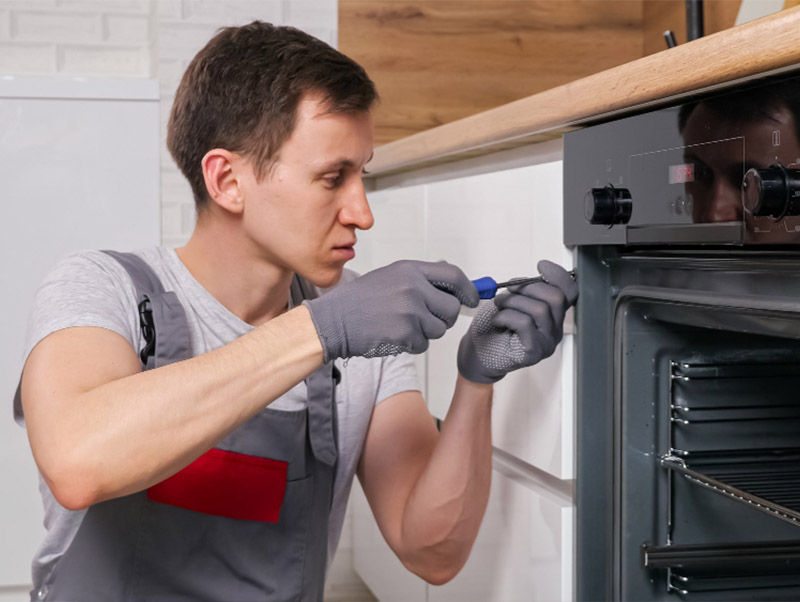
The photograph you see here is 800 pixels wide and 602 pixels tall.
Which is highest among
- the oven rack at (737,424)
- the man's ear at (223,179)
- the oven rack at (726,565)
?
the man's ear at (223,179)

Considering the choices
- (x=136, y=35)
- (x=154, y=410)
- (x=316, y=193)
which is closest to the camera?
(x=154, y=410)

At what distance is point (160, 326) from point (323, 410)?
261mm

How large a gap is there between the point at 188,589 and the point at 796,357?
82 centimetres

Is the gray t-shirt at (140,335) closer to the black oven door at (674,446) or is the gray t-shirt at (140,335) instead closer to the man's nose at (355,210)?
the man's nose at (355,210)

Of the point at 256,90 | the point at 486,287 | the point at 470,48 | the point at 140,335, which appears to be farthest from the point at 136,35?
the point at 486,287

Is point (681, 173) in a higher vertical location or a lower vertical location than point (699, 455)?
higher

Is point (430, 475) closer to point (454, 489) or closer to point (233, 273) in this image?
point (454, 489)

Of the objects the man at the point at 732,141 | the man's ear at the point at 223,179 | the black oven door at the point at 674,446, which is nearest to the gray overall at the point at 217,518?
the man's ear at the point at 223,179

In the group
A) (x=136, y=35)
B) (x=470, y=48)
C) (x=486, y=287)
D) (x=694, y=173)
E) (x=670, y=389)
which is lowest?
(x=670, y=389)

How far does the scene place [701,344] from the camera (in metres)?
1.08

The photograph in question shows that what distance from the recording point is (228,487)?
1.28 m

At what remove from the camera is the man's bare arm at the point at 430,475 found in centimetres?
129

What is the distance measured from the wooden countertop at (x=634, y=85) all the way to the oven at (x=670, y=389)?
25 millimetres

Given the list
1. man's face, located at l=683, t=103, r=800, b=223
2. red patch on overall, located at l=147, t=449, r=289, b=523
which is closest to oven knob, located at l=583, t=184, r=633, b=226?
man's face, located at l=683, t=103, r=800, b=223
